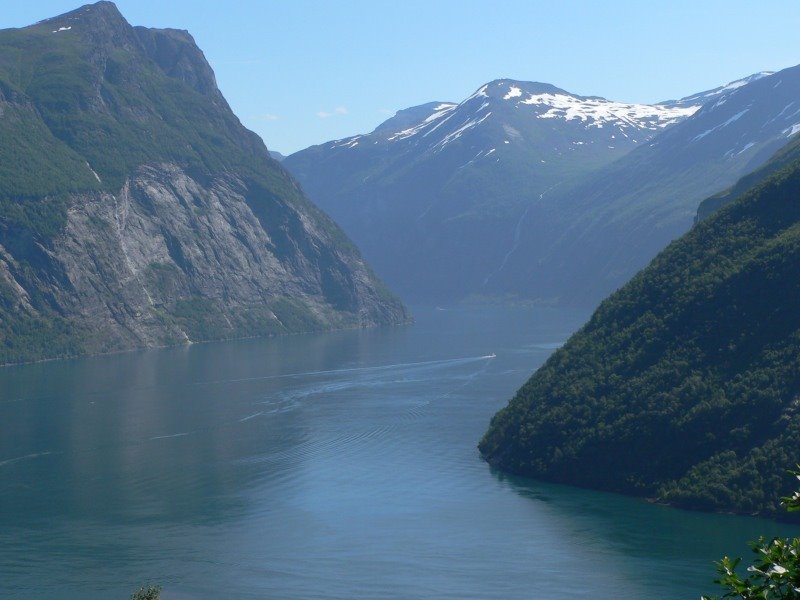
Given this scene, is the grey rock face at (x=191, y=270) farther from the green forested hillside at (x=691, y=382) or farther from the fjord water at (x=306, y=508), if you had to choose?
the green forested hillside at (x=691, y=382)

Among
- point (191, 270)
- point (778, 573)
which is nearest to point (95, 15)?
point (191, 270)

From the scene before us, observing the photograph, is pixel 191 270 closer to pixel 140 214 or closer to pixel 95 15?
pixel 140 214

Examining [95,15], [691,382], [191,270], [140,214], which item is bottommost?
[691,382]

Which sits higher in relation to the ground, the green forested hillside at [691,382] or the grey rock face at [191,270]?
the grey rock face at [191,270]

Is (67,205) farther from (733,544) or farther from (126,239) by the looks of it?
(733,544)

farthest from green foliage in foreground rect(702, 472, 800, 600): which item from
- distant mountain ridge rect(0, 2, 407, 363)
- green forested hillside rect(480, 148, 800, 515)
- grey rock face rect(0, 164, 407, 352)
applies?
grey rock face rect(0, 164, 407, 352)

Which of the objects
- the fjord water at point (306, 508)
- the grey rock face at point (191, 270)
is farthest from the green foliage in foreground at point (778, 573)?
the grey rock face at point (191, 270)

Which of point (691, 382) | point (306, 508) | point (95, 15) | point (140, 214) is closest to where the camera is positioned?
point (306, 508)

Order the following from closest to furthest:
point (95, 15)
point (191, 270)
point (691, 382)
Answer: point (691, 382), point (191, 270), point (95, 15)
